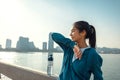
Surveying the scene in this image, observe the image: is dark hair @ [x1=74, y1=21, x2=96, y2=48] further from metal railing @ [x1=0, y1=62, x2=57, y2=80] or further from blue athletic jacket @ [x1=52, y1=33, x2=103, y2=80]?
metal railing @ [x1=0, y1=62, x2=57, y2=80]

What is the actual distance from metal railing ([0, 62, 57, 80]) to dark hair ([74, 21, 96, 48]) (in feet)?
5.51

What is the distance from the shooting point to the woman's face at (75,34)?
249 centimetres

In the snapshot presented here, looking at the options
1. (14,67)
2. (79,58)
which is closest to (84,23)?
(79,58)

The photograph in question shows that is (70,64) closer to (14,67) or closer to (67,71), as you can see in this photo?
(67,71)

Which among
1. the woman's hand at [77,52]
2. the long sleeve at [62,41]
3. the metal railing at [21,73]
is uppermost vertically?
the long sleeve at [62,41]

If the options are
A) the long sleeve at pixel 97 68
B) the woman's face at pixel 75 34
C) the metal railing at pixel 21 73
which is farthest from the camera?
the metal railing at pixel 21 73

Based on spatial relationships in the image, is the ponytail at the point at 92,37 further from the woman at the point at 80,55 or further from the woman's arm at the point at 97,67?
the woman's arm at the point at 97,67

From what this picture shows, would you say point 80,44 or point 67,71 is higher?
point 80,44

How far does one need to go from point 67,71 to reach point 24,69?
9.22ft

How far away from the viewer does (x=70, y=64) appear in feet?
Result: 8.30

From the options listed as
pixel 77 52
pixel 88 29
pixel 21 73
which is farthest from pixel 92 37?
pixel 21 73

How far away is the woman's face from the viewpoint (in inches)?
98.0

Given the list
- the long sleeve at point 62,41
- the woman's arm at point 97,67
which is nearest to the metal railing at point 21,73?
the long sleeve at point 62,41

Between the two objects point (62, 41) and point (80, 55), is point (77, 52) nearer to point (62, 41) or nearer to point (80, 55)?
point (80, 55)
